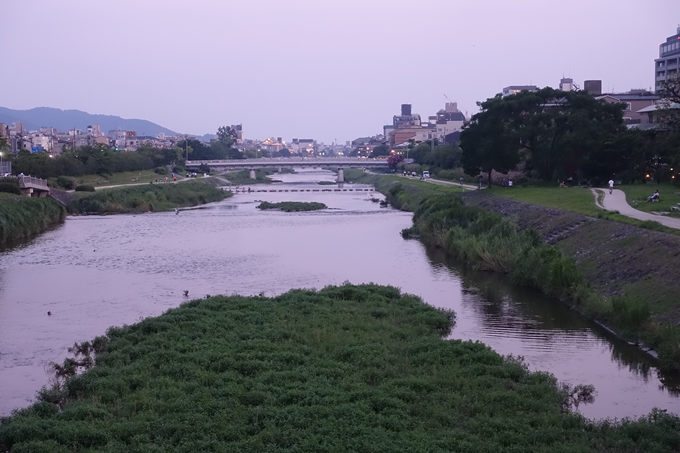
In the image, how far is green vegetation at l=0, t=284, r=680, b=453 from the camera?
9820 millimetres

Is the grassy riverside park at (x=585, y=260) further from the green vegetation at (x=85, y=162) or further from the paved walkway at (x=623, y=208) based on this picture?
the green vegetation at (x=85, y=162)

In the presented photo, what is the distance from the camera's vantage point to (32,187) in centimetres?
4862

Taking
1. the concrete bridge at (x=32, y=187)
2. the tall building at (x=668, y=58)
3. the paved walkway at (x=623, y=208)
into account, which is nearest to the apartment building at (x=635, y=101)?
the tall building at (x=668, y=58)

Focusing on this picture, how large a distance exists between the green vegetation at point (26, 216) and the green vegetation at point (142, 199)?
17.9 feet

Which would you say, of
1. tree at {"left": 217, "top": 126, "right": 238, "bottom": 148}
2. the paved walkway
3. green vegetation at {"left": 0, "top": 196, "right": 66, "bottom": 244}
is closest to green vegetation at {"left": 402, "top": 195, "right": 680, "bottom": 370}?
the paved walkway

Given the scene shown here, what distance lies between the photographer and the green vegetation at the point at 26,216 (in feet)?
126

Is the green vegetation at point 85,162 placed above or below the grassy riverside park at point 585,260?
above

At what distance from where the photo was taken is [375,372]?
12617 millimetres

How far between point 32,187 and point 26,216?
782 centimetres

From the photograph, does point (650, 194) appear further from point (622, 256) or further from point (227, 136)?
point (227, 136)

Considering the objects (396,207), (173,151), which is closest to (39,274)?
(396,207)

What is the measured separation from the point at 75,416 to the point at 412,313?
30.6 ft

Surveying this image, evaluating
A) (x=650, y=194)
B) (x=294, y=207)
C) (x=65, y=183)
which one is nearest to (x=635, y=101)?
(x=294, y=207)

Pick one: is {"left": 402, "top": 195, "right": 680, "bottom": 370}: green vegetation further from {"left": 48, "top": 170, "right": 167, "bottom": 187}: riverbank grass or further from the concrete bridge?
{"left": 48, "top": 170, "right": 167, "bottom": 187}: riverbank grass
